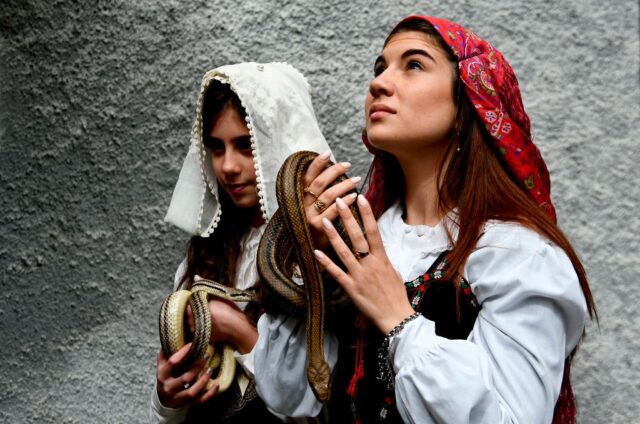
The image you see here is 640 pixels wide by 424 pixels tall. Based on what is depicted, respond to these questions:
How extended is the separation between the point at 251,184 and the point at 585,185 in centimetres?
117

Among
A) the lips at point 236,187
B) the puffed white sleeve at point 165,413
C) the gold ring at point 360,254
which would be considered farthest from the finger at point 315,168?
the puffed white sleeve at point 165,413

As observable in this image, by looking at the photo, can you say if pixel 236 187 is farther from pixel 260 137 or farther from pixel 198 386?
pixel 198 386

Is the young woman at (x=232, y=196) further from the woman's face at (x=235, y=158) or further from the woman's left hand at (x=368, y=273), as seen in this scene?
the woman's left hand at (x=368, y=273)

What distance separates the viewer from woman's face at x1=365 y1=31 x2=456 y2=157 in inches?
63.0

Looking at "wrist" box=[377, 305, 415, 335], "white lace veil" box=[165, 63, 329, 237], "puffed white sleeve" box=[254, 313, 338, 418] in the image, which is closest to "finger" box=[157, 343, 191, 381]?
"puffed white sleeve" box=[254, 313, 338, 418]

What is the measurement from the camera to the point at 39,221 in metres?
2.66

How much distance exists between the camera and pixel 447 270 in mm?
1493

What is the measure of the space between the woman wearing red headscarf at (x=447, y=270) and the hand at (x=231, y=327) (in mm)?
144

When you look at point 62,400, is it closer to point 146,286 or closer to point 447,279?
point 146,286

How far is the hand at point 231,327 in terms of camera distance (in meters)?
1.77

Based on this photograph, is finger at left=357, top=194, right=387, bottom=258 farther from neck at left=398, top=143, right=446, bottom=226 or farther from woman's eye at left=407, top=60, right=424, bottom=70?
woman's eye at left=407, top=60, right=424, bottom=70

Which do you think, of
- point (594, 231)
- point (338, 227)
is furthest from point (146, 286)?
point (594, 231)

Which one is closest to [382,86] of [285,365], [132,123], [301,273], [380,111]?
[380,111]

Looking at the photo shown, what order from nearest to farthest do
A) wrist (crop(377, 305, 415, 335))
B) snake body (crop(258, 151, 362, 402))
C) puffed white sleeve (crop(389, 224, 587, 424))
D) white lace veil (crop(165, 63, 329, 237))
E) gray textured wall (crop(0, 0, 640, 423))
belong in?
puffed white sleeve (crop(389, 224, 587, 424)) → wrist (crop(377, 305, 415, 335)) → snake body (crop(258, 151, 362, 402)) → white lace veil (crop(165, 63, 329, 237)) → gray textured wall (crop(0, 0, 640, 423))
